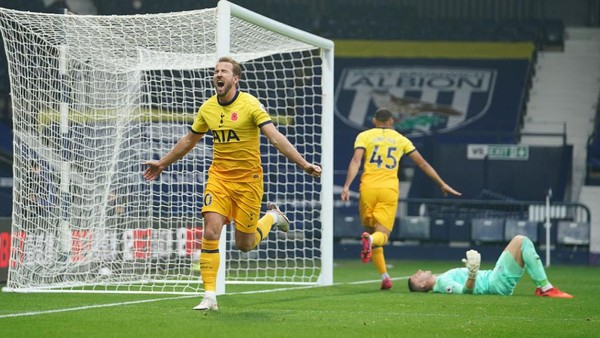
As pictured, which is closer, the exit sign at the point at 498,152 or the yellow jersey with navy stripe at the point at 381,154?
the yellow jersey with navy stripe at the point at 381,154

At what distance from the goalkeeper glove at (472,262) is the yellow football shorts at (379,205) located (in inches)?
66.4

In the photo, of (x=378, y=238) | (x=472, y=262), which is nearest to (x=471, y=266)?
(x=472, y=262)

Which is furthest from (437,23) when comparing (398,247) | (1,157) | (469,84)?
(1,157)

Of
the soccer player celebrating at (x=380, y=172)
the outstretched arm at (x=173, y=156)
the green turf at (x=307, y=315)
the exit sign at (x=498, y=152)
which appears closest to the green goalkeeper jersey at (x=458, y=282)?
the green turf at (x=307, y=315)

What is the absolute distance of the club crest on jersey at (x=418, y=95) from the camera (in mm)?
27422

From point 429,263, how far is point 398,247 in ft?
5.07

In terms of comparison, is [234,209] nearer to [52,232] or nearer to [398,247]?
[52,232]

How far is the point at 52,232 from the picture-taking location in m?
11.8

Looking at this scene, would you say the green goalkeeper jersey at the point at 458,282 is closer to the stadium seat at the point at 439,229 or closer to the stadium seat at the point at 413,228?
the stadium seat at the point at 413,228

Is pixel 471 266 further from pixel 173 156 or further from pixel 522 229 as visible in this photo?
pixel 522 229

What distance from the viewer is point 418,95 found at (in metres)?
28.4

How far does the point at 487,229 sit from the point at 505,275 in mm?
11027

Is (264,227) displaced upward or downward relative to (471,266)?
upward

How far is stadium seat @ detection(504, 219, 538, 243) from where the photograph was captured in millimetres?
21438
